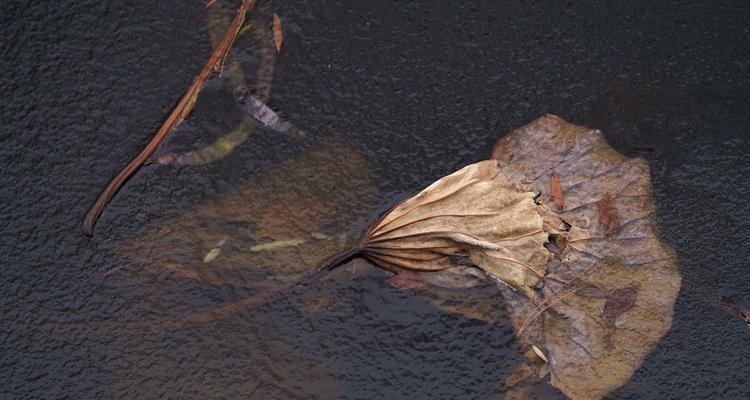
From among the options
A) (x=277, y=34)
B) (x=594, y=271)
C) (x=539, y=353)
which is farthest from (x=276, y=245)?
(x=594, y=271)

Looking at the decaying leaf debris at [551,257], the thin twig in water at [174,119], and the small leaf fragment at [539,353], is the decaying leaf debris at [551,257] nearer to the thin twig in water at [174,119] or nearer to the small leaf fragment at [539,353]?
the small leaf fragment at [539,353]

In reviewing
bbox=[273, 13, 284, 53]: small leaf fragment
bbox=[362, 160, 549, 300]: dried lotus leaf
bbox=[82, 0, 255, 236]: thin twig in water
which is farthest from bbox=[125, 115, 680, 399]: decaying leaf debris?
bbox=[273, 13, 284, 53]: small leaf fragment

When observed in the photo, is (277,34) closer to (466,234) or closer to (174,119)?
(174,119)

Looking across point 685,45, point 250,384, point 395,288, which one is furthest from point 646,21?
point 250,384

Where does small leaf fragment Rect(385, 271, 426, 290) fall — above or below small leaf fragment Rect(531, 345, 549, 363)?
above

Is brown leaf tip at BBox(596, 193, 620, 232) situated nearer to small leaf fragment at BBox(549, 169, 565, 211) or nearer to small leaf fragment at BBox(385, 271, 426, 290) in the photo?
small leaf fragment at BBox(549, 169, 565, 211)
